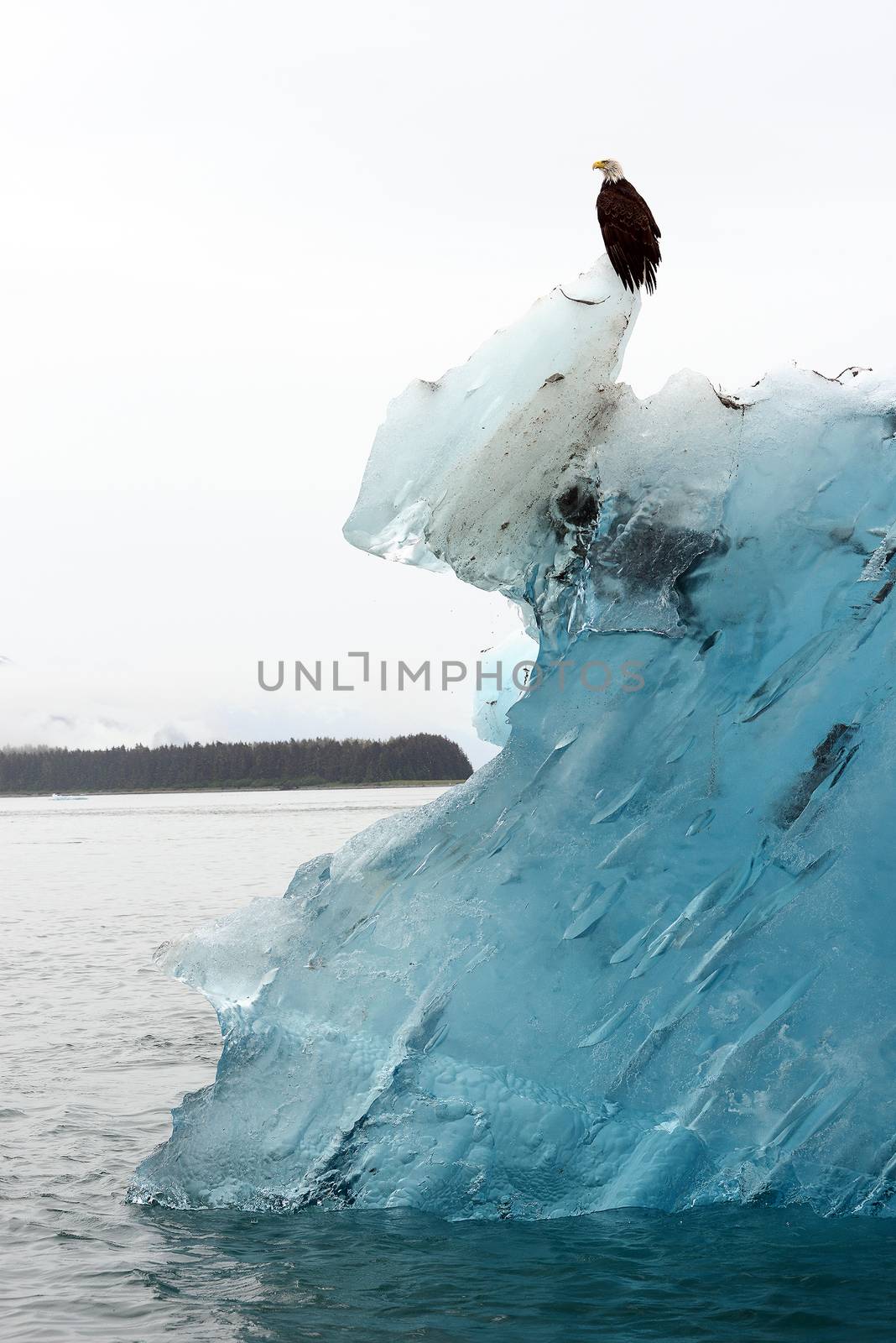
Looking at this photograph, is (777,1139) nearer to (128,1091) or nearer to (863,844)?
(863,844)

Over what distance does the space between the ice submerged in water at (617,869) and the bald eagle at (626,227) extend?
13 centimetres

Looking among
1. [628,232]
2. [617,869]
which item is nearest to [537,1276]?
[617,869]

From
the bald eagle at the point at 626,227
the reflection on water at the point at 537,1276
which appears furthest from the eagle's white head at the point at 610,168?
the reflection on water at the point at 537,1276

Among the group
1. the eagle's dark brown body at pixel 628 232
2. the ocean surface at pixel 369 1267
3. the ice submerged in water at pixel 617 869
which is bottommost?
the ocean surface at pixel 369 1267

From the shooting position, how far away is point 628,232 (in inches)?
259

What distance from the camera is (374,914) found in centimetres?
666

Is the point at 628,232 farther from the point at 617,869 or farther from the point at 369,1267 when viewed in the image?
the point at 369,1267

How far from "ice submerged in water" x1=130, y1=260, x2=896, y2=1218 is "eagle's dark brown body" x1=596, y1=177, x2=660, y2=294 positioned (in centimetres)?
13

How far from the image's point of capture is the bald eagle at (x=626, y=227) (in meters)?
6.55

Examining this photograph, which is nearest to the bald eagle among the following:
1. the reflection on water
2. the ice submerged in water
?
the ice submerged in water

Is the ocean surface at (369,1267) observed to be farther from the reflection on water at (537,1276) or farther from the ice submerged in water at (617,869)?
the ice submerged in water at (617,869)

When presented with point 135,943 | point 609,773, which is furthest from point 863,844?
point 135,943

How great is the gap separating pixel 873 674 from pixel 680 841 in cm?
140

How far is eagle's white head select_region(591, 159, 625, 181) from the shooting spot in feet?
21.6
